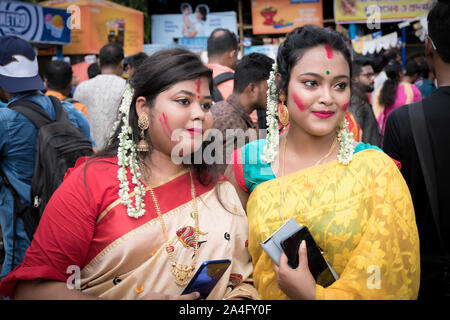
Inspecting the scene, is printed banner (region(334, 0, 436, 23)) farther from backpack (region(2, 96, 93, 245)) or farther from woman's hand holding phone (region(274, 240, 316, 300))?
woman's hand holding phone (region(274, 240, 316, 300))

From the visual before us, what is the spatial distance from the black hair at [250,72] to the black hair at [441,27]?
170 centimetres

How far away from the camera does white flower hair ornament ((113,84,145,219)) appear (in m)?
1.69

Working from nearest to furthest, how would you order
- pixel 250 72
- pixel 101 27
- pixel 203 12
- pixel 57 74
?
pixel 250 72 < pixel 57 74 < pixel 101 27 < pixel 203 12

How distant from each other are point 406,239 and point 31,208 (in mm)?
2408

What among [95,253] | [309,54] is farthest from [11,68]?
[309,54]

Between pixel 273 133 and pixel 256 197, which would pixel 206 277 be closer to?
pixel 256 197

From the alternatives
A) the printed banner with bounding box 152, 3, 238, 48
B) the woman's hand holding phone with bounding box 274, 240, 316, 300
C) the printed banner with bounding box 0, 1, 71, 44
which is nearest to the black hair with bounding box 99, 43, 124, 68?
the printed banner with bounding box 0, 1, 71, 44

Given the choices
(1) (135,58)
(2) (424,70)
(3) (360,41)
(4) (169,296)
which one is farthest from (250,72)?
(3) (360,41)

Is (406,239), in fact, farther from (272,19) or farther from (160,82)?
(272,19)

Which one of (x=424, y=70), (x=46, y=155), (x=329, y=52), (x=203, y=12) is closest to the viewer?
(x=329, y=52)

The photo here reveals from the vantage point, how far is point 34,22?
646 centimetres

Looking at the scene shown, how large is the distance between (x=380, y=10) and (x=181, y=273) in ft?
28.6

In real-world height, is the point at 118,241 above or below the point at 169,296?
above
